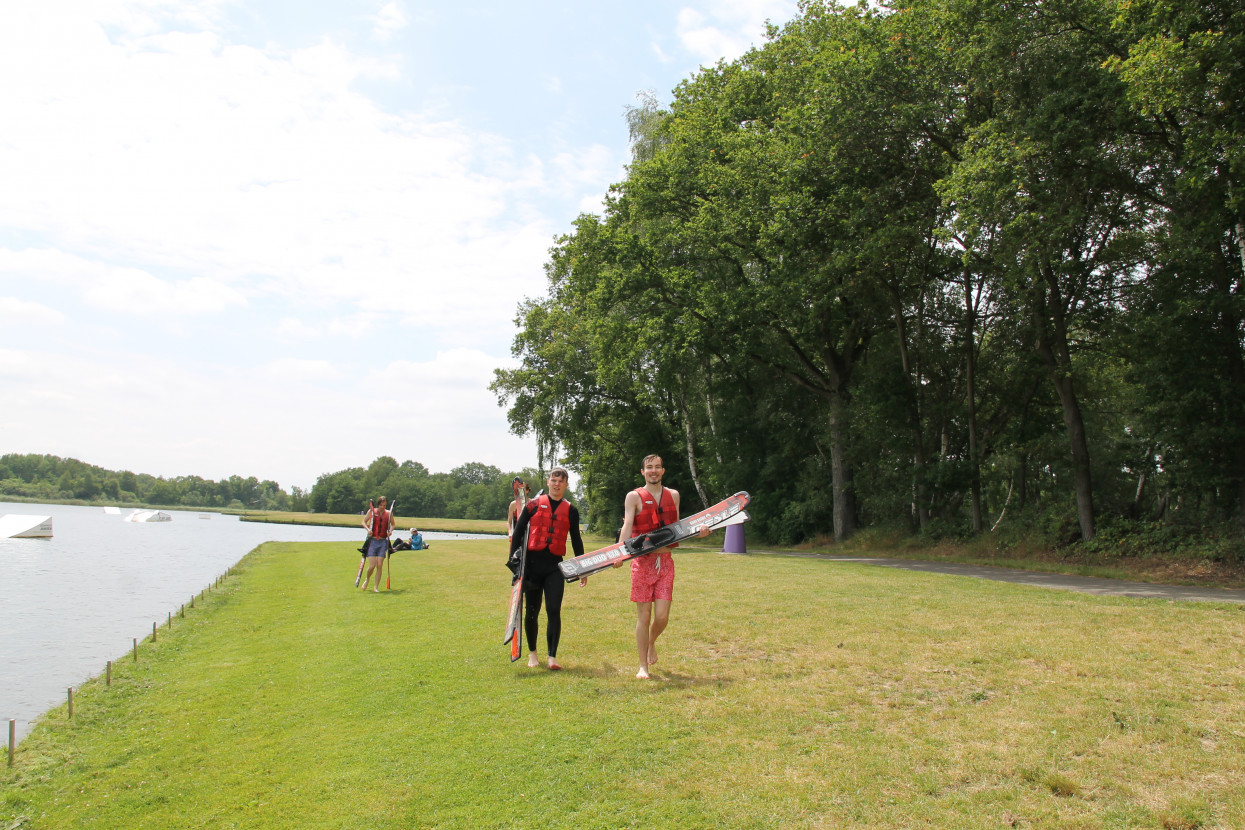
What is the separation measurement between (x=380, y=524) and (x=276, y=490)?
18357 cm

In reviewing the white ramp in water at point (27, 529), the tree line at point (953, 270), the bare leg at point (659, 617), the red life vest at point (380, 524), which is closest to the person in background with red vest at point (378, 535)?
the red life vest at point (380, 524)

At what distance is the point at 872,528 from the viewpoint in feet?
92.0

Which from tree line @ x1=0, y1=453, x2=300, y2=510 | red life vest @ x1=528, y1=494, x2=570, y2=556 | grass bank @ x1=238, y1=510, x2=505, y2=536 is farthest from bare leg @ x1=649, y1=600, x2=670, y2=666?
tree line @ x1=0, y1=453, x2=300, y2=510

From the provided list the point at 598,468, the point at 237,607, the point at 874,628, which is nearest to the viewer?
the point at 874,628

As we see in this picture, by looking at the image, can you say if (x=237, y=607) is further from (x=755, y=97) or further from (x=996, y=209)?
(x=755, y=97)

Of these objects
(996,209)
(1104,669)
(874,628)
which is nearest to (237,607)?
(874,628)

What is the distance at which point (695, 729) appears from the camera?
5902mm

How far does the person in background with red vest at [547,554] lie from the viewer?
8.25 metres

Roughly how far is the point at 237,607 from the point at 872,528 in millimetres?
20889

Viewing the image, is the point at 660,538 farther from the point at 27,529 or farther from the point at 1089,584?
the point at 27,529

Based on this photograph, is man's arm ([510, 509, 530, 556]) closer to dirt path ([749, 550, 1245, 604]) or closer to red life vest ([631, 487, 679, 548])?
red life vest ([631, 487, 679, 548])

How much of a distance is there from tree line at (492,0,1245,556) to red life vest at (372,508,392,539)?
1357cm

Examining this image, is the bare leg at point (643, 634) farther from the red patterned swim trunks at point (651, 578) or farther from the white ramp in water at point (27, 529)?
the white ramp in water at point (27, 529)

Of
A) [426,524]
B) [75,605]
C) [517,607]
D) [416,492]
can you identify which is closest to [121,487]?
[416,492]
